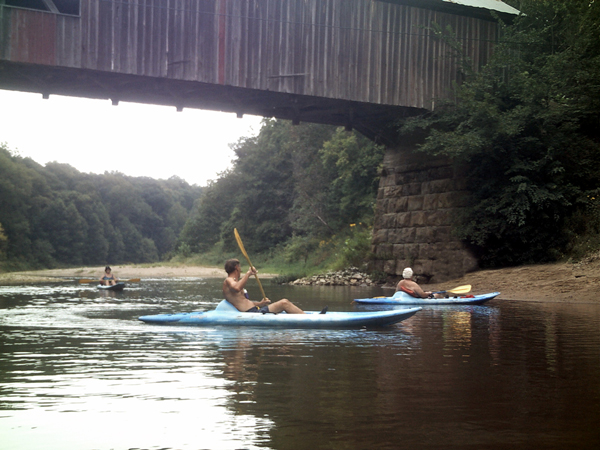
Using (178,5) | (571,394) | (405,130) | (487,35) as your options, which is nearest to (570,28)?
(487,35)

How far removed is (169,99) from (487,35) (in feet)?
34.4

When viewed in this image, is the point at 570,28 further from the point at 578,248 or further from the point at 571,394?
the point at 571,394

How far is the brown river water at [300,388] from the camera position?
4.18 meters

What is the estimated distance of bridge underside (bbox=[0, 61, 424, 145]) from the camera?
16.8m

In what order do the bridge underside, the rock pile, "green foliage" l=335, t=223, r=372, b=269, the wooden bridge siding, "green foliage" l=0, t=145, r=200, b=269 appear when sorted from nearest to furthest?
the wooden bridge siding → the bridge underside → the rock pile → "green foliage" l=335, t=223, r=372, b=269 → "green foliage" l=0, t=145, r=200, b=269

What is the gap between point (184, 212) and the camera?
97375mm

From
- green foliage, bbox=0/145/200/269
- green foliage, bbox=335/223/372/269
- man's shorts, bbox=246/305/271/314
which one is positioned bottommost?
man's shorts, bbox=246/305/271/314

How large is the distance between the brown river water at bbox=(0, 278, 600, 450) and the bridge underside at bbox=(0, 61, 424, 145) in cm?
875

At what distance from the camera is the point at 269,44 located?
18156mm

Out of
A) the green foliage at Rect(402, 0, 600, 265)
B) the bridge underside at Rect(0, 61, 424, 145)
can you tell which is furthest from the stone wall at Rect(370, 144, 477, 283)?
the bridge underside at Rect(0, 61, 424, 145)

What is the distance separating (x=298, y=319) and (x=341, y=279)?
15534 mm

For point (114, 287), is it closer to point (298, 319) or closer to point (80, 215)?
point (298, 319)

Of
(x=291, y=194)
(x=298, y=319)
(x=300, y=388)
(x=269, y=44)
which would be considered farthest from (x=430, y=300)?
(x=291, y=194)

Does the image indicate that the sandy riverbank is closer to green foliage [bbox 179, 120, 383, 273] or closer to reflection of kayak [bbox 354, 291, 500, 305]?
reflection of kayak [bbox 354, 291, 500, 305]
